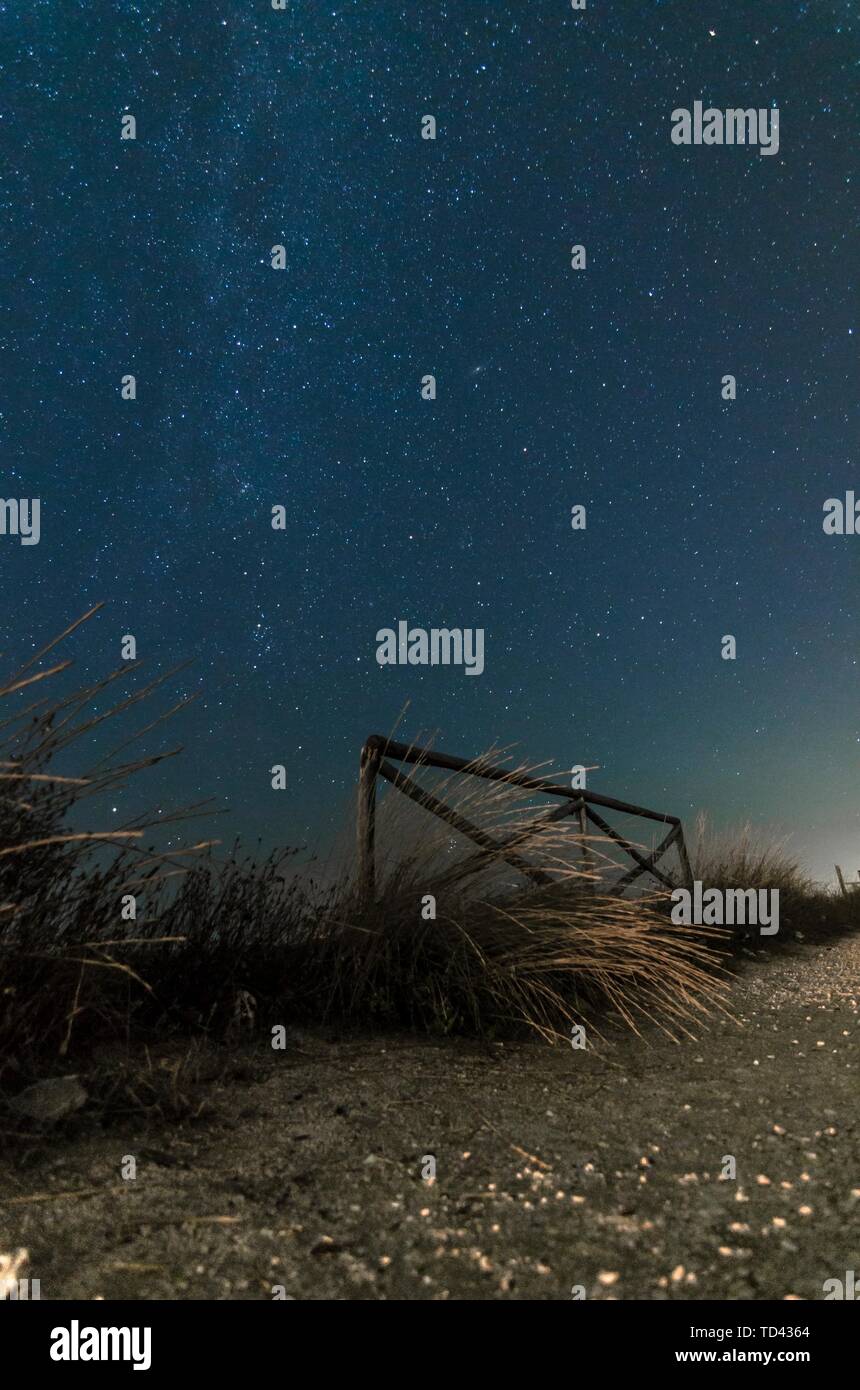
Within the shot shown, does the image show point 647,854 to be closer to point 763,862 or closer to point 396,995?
point 763,862

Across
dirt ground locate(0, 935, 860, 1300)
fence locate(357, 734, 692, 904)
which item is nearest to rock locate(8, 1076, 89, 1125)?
dirt ground locate(0, 935, 860, 1300)

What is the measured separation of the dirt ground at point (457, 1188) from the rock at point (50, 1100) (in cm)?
7

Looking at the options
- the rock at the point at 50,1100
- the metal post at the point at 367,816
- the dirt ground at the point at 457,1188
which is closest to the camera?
the dirt ground at the point at 457,1188

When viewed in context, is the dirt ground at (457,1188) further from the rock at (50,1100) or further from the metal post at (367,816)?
the metal post at (367,816)

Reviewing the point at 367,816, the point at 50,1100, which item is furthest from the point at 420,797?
the point at 50,1100

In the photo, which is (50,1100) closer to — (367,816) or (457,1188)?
(457,1188)

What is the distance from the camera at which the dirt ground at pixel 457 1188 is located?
1701 mm

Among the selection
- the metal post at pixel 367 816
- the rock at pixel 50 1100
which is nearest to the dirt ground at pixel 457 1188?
the rock at pixel 50 1100

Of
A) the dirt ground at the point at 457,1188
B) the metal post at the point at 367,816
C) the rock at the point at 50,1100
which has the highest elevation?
the metal post at the point at 367,816

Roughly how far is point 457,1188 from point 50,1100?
1176mm

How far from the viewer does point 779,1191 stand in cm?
211

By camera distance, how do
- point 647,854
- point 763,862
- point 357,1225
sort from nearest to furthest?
point 357,1225 < point 647,854 < point 763,862
